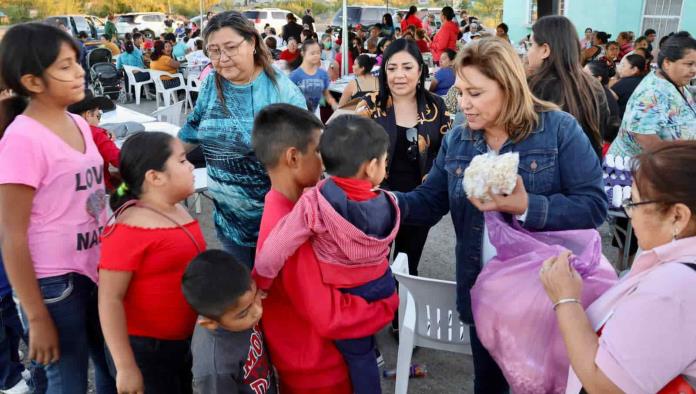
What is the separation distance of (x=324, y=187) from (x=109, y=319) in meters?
0.77

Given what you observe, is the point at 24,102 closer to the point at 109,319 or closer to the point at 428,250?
the point at 109,319

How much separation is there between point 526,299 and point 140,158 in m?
1.29

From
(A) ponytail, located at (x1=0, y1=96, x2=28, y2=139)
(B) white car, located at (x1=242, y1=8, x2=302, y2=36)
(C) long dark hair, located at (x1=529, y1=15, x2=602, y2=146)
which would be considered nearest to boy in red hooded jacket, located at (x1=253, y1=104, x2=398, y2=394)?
(A) ponytail, located at (x1=0, y1=96, x2=28, y2=139)

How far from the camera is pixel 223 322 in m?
1.55

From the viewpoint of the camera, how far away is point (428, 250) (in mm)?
4719

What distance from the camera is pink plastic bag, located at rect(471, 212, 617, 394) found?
1.55 metres

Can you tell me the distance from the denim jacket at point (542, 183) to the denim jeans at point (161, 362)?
0.96m

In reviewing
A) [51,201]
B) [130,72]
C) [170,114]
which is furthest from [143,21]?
[51,201]

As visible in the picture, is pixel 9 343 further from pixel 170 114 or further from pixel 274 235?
pixel 170 114

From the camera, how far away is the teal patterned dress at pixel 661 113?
3510mm

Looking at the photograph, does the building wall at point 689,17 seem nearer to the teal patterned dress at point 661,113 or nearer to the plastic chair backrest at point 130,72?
the teal patterned dress at point 661,113

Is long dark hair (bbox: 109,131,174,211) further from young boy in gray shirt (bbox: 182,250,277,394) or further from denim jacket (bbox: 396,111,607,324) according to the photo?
denim jacket (bbox: 396,111,607,324)

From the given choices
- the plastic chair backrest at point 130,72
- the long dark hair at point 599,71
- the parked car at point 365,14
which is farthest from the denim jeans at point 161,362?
the parked car at point 365,14

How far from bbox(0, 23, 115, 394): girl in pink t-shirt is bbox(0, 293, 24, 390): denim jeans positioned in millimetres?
742
